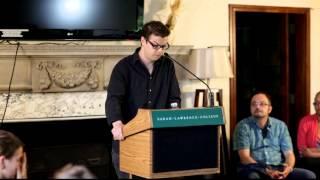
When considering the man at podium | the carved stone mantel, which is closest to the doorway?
the carved stone mantel

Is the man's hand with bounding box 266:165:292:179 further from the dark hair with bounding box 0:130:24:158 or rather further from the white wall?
the dark hair with bounding box 0:130:24:158

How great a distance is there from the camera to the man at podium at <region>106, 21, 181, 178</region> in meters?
2.32

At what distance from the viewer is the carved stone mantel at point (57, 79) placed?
3846mm

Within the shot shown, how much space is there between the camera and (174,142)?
203cm

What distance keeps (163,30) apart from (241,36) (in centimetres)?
295

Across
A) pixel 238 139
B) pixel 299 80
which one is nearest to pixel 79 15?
pixel 238 139

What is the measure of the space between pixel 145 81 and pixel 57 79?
1.72 metres

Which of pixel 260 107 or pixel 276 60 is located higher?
pixel 276 60

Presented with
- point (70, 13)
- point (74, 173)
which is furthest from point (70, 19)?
point (74, 173)

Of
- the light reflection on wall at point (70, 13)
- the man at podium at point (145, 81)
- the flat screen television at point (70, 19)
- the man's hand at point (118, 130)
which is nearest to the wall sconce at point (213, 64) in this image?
the flat screen television at point (70, 19)

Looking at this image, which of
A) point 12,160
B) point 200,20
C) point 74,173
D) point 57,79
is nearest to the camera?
point 74,173

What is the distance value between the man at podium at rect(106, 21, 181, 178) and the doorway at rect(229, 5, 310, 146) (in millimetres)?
2479

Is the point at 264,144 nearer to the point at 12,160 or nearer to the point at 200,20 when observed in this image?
the point at 200,20

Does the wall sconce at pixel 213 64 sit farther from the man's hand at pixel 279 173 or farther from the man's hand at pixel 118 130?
the man's hand at pixel 118 130
